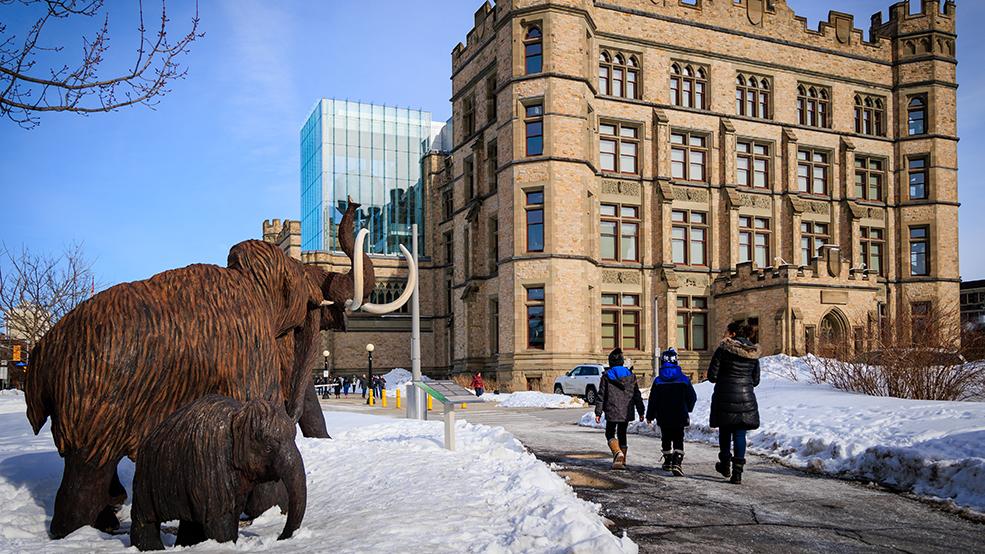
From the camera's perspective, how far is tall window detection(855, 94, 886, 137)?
39000 mm

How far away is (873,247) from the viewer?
129ft

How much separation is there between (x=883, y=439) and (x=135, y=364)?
8.68 meters

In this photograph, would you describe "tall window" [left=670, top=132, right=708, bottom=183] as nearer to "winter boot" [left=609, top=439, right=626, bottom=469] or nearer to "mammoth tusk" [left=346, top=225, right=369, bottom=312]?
"winter boot" [left=609, top=439, right=626, bottom=469]

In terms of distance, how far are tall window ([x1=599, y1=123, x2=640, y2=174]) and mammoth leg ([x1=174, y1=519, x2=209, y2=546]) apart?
3031 centimetres

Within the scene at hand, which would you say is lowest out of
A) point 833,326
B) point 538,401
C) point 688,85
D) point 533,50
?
point 538,401

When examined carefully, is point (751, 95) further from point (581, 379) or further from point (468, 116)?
point (581, 379)

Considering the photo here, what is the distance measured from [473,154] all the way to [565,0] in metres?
8.53

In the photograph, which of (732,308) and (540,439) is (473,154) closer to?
(732,308)

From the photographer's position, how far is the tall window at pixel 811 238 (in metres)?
37.7

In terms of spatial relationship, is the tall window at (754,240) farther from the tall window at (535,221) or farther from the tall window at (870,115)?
the tall window at (535,221)

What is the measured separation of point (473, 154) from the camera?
120ft

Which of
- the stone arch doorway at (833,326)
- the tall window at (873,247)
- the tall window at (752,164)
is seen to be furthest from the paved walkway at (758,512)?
the tall window at (873,247)

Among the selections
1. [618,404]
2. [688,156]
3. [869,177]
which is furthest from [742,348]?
[869,177]

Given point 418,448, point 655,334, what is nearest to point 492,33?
point 655,334
